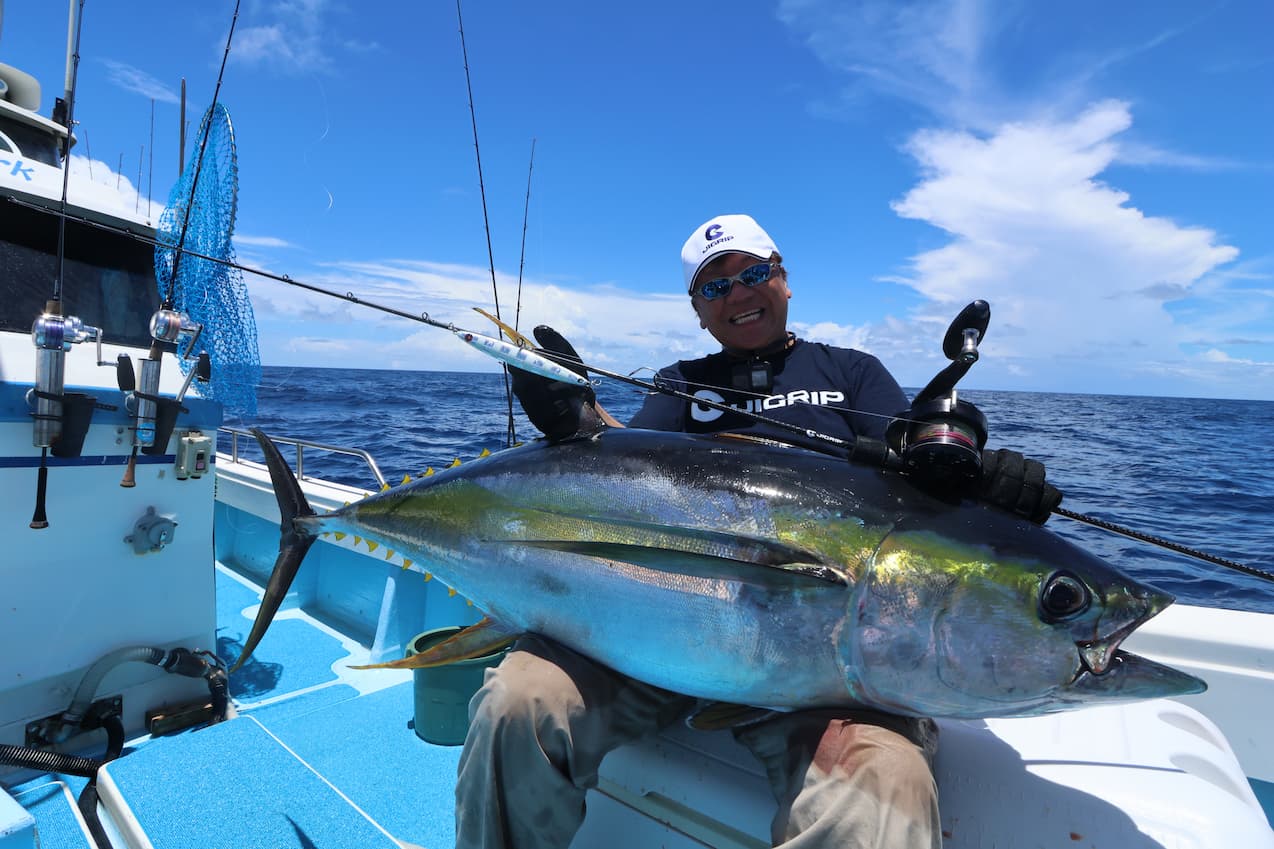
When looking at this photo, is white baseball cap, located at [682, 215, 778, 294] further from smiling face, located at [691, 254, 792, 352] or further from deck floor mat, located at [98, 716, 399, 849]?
deck floor mat, located at [98, 716, 399, 849]

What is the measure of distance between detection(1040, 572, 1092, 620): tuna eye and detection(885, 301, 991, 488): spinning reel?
287mm

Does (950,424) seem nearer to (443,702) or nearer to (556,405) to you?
(556,405)

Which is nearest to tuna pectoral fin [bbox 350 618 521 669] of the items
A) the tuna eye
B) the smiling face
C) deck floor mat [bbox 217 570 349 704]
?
the tuna eye

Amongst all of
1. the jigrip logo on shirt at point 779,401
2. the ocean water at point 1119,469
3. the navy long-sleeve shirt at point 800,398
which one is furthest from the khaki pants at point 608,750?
the jigrip logo on shirt at point 779,401

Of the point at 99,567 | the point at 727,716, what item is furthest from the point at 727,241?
the point at 99,567

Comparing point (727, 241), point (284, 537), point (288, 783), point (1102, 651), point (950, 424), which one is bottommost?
point (288, 783)

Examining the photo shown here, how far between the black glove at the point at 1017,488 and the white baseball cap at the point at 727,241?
1207 mm

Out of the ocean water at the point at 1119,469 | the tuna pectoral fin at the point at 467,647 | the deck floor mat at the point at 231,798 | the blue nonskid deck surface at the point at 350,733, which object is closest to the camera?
the tuna pectoral fin at the point at 467,647

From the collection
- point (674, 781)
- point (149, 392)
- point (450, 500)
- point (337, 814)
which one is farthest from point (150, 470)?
point (674, 781)

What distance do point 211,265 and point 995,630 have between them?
3479 mm

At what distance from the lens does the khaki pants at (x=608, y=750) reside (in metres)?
1.25

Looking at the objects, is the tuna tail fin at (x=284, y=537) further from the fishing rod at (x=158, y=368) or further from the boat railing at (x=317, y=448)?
the boat railing at (x=317, y=448)

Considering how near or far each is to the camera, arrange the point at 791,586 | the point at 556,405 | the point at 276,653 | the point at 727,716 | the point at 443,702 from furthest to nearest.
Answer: the point at 276,653
the point at 443,702
the point at 556,405
the point at 727,716
the point at 791,586

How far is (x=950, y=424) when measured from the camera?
1500 millimetres
